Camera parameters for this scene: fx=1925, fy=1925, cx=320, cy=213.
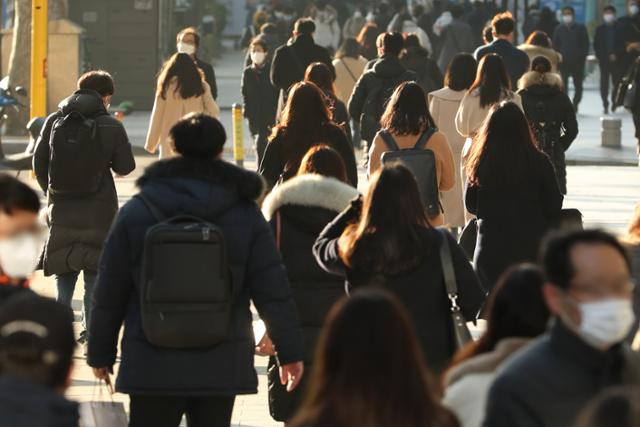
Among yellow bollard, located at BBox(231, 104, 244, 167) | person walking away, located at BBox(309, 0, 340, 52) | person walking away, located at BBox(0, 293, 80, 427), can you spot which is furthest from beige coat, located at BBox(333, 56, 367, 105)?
person walking away, located at BBox(0, 293, 80, 427)

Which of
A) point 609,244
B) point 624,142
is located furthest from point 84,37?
point 609,244

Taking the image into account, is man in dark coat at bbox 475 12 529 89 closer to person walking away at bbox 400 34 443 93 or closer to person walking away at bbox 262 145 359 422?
person walking away at bbox 400 34 443 93

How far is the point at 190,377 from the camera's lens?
242 inches

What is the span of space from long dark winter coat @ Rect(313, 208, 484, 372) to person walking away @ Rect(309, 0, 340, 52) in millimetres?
24994

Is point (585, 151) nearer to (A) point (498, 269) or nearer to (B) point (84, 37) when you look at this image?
(B) point (84, 37)

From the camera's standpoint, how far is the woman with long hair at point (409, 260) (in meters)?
6.38

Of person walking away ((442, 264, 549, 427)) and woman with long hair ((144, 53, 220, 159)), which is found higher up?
person walking away ((442, 264, 549, 427))

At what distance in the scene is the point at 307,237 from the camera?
742cm

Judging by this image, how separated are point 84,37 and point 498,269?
18.8m

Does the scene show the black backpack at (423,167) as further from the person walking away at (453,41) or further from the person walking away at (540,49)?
the person walking away at (453,41)

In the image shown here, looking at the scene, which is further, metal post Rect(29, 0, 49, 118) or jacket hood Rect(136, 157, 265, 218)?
metal post Rect(29, 0, 49, 118)

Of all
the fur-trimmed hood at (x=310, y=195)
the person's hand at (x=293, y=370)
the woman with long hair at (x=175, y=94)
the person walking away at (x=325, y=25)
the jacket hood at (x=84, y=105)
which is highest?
the fur-trimmed hood at (x=310, y=195)

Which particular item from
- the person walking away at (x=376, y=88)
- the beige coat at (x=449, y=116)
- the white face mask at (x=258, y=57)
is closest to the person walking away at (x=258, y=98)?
the white face mask at (x=258, y=57)

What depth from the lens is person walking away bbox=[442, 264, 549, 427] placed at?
4.66 m
